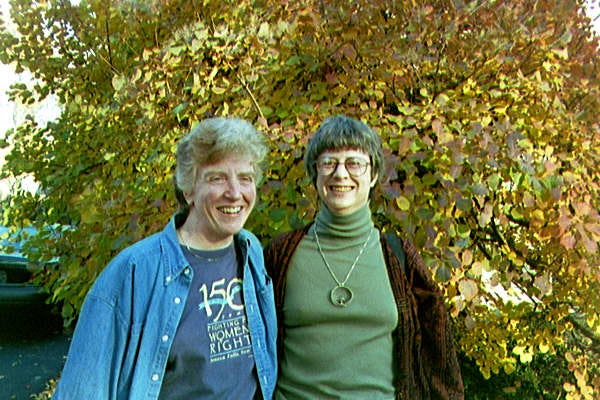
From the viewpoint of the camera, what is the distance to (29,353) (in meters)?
5.72

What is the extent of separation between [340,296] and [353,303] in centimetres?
5

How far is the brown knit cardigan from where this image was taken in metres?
1.67

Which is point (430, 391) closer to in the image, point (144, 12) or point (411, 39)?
point (411, 39)

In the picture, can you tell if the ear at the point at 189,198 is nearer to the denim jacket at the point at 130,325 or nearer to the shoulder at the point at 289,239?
the denim jacket at the point at 130,325

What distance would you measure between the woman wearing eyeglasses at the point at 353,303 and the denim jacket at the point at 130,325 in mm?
400

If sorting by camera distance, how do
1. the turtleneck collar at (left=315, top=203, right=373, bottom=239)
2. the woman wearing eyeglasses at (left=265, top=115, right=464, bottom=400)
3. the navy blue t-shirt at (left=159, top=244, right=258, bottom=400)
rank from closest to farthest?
the navy blue t-shirt at (left=159, top=244, right=258, bottom=400) < the woman wearing eyeglasses at (left=265, top=115, right=464, bottom=400) < the turtleneck collar at (left=315, top=203, right=373, bottom=239)

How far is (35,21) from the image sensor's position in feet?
10.7

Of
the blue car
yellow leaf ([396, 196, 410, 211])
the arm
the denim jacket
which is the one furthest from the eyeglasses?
the blue car

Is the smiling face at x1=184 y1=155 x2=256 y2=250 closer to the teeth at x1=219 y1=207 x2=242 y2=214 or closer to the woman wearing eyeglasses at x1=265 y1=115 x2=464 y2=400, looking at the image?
the teeth at x1=219 y1=207 x2=242 y2=214

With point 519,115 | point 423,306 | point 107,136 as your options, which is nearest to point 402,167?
point 423,306

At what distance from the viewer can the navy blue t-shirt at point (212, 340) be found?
1411 mm

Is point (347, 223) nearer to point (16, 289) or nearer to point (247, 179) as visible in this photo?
point (247, 179)

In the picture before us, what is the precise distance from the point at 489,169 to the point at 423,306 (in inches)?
26.1

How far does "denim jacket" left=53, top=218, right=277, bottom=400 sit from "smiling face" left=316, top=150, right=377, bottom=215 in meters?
0.50
